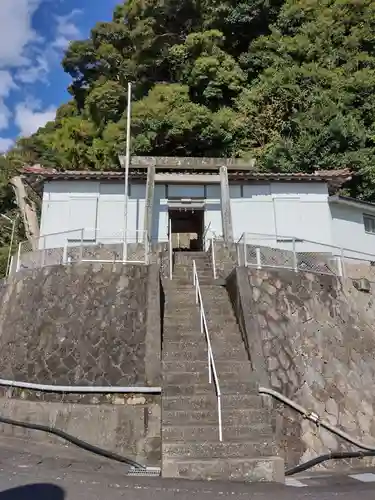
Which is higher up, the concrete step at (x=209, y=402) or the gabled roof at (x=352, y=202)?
the gabled roof at (x=352, y=202)

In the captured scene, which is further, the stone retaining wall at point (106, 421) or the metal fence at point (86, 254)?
the metal fence at point (86, 254)

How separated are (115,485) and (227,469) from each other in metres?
1.73

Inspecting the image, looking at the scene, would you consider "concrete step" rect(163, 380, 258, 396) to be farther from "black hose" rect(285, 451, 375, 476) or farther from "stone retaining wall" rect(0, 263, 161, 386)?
"black hose" rect(285, 451, 375, 476)

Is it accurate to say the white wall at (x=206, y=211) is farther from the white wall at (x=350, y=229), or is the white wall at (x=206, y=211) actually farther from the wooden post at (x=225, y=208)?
the wooden post at (x=225, y=208)

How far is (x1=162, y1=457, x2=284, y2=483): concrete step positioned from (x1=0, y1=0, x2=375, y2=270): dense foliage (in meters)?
17.3

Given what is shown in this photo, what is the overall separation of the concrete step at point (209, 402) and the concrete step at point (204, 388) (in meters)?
0.10

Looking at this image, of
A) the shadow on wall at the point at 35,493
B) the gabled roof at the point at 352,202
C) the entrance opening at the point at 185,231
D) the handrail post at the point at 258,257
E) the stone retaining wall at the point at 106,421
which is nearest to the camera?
the shadow on wall at the point at 35,493

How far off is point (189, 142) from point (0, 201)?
17.4 meters

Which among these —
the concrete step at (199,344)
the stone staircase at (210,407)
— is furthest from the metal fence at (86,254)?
the concrete step at (199,344)

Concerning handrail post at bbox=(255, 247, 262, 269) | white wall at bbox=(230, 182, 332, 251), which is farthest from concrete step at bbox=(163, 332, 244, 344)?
white wall at bbox=(230, 182, 332, 251)

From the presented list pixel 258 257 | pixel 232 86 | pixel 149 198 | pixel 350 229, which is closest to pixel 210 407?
pixel 258 257

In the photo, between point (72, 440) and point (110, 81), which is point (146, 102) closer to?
point (110, 81)

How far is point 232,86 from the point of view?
81.1 feet

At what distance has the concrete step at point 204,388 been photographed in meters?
7.15
